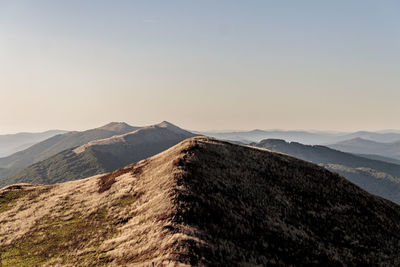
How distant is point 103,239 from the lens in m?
24.5

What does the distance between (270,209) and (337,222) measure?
949 centimetres

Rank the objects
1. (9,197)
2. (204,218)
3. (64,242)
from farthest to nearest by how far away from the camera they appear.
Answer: (9,197) < (64,242) < (204,218)

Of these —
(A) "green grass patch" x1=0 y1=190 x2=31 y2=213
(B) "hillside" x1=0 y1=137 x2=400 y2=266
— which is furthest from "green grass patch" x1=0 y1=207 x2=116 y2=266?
(A) "green grass patch" x1=0 y1=190 x2=31 y2=213

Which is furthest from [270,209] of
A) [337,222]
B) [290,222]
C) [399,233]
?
[399,233]

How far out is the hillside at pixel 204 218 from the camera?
21031 mm

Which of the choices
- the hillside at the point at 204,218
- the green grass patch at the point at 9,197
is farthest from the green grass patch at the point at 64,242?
the green grass patch at the point at 9,197

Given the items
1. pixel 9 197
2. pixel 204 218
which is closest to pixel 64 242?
pixel 204 218

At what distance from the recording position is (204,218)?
23.6 m

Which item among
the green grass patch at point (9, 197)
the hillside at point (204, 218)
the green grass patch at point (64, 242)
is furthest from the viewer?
the green grass patch at point (9, 197)

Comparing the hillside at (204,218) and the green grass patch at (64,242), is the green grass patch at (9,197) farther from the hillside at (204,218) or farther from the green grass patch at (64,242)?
the green grass patch at (64,242)

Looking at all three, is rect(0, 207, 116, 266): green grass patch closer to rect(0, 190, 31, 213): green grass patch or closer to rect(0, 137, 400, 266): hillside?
rect(0, 137, 400, 266): hillside

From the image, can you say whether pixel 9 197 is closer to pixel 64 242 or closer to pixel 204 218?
pixel 64 242

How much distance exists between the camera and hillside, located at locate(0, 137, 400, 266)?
21.0 meters

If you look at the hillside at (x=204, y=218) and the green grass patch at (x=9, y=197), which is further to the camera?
the green grass patch at (x=9, y=197)
